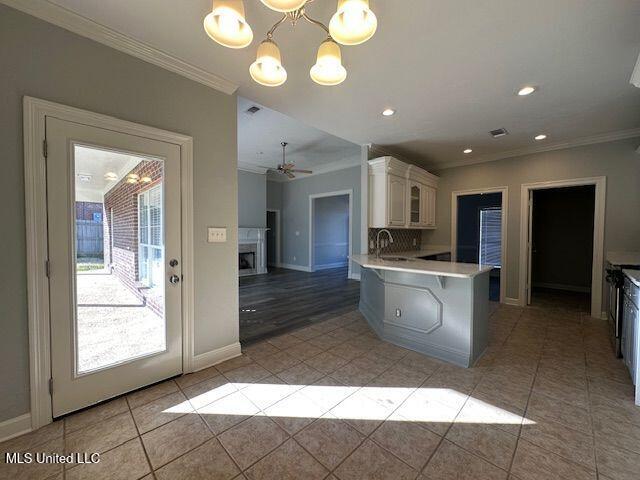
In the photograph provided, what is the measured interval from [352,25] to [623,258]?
13.5ft

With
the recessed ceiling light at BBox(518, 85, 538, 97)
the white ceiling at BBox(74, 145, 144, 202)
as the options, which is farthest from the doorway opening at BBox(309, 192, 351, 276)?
the white ceiling at BBox(74, 145, 144, 202)

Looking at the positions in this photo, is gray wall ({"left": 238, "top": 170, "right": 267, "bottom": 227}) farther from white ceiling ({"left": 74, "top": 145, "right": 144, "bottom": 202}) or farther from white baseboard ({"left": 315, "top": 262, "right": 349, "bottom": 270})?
white ceiling ({"left": 74, "top": 145, "right": 144, "bottom": 202})

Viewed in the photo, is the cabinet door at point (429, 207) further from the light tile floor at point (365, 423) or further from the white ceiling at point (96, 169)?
the white ceiling at point (96, 169)

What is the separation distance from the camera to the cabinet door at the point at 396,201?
4102 millimetres

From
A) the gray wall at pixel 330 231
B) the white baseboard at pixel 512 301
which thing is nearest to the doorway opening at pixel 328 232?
the gray wall at pixel 330 231

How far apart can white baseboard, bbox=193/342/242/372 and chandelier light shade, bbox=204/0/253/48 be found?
7.77 ft

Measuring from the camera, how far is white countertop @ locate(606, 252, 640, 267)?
2818mm

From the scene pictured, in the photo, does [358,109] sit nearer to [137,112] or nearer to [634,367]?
[137,112]

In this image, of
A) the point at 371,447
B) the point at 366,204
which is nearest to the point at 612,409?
the point at 371,447

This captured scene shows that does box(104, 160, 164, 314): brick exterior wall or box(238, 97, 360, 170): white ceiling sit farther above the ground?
box(238, 97, 360, 170): white ceiling

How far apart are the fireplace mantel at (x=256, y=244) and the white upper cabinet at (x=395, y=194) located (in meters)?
4.03

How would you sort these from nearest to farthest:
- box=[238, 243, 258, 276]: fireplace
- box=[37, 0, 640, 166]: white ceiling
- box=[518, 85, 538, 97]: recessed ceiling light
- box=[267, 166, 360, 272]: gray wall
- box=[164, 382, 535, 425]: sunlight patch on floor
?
box=[37, 0, 640, 166]: white ceiling → box=[164, 382, 535, 425]: sunlight patch on floor → box=[518, 85, 538, 97]: recessed ceiling light → box=[267, 166, 360, 272]: gray wall → box=[238, 243, 258, 276]: fireplace

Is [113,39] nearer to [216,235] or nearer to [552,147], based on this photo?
[216,235]

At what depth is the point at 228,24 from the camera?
49.8 inches
